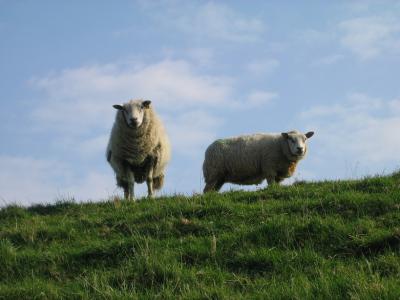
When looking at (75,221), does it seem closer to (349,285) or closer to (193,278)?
(193,278)

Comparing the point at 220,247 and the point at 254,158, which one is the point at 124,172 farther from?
the point at 220,247

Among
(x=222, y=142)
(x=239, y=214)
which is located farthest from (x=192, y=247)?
(x=222, y=142)

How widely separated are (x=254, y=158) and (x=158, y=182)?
2437 mm

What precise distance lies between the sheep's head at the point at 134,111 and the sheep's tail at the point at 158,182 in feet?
6.03

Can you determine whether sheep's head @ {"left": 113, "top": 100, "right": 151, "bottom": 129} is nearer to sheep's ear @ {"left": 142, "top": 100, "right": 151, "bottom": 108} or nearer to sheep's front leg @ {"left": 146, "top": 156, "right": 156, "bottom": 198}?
sheep's ear @ {"left": 142, "top": 100, "right": 151, "bottom": 108}

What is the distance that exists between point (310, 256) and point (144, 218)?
3.01m

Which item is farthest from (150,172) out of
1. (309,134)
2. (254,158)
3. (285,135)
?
(309,134)

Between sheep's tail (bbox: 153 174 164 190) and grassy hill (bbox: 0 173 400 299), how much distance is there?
4771 millimetres

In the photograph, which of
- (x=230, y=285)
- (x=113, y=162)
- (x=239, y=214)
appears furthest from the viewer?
(x=113, y=162)

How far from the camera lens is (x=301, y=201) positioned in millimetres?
9328

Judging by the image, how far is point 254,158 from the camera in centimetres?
1581

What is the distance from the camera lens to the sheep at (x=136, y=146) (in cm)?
1391

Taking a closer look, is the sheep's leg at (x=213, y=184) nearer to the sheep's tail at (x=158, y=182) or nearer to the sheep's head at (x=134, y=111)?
the sheep's tail at (x=158, y=182)

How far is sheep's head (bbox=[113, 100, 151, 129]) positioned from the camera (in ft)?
45.4
